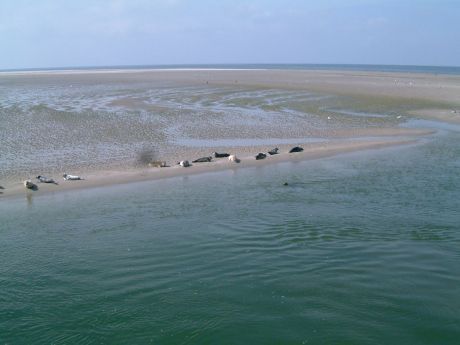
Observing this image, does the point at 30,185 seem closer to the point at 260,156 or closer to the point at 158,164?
the point at 158,164

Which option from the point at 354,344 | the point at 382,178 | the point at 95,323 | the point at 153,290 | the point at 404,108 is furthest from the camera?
the point at 404,108

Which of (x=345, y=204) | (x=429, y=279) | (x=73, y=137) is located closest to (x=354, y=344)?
(x=429, y=279)

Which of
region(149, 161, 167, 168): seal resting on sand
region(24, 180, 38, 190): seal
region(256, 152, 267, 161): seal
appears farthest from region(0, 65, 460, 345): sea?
region(256, 152, 267, 161): seal

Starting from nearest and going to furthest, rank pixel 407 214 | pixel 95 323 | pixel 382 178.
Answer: pixel 95 323 → pixel 407 214 → pixel 382 178

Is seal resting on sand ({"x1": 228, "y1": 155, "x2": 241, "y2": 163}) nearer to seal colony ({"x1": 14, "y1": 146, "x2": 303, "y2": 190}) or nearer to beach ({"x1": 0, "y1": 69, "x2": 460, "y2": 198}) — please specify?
seal colony ({"x1": 14, "y1": 146, "x2": 303, "y2": 190})

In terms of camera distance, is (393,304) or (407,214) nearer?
(393,304)

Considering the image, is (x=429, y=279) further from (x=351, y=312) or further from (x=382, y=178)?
(x=382, y=178)

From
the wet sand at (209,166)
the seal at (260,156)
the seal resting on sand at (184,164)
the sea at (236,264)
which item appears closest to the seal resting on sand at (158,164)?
the wet sand at (209,166)
